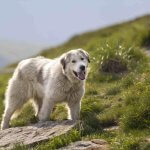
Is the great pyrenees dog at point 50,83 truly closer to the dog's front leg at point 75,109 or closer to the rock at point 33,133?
the dog's front leg at point 75,109

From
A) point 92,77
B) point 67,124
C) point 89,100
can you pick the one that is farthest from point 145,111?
point 92,77

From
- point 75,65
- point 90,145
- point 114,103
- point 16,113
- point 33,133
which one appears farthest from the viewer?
point 16,113

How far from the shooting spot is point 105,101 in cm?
1477

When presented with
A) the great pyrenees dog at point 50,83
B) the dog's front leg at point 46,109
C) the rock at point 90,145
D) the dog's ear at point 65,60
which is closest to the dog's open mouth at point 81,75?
the great pyrenees dog at point 50,83

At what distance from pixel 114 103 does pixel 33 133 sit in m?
2.84

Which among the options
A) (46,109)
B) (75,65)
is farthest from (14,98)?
(75,65)

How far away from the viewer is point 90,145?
10250mm

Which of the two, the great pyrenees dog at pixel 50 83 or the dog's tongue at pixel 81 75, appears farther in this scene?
the great pyrenees dog at pixel 50 83

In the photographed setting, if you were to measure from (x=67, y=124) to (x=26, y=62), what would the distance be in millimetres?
3039

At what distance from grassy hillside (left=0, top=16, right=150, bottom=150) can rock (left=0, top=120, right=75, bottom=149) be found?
367mm

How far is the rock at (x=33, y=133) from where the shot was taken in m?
11.5

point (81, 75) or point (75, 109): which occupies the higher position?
point (81, 75)

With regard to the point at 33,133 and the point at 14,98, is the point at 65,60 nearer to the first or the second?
the point at 33,133

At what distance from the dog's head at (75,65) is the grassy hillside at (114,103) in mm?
970
